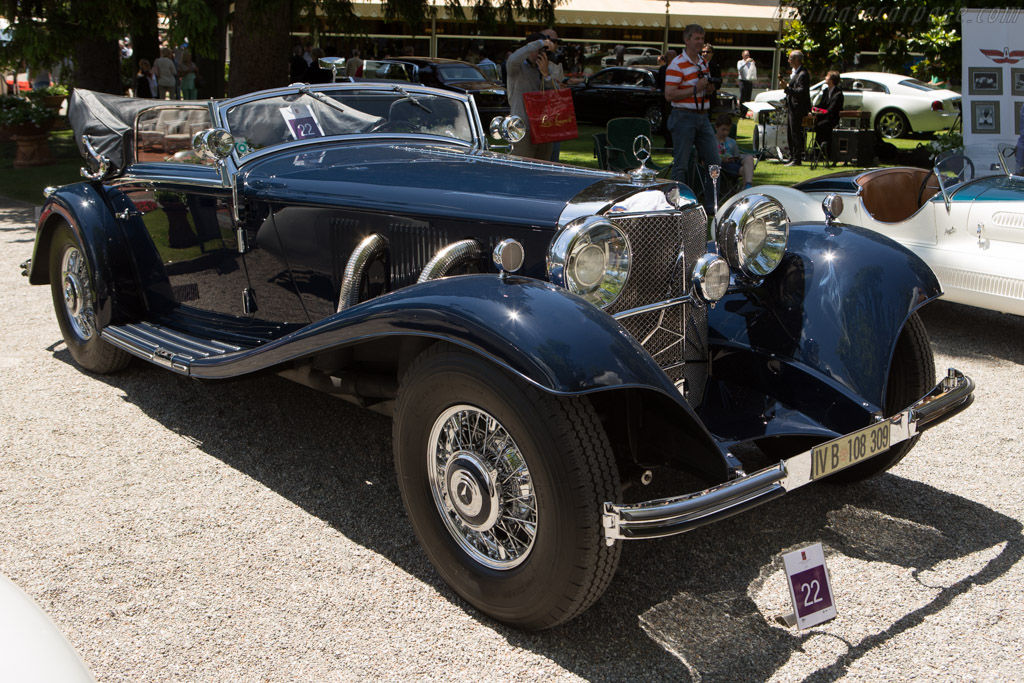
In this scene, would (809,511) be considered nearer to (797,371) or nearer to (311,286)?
(797,371)

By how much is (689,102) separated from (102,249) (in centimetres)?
565

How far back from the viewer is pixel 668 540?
3.44m

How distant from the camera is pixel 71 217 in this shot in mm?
4820

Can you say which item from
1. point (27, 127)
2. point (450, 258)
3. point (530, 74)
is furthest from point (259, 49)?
point (450, 258)

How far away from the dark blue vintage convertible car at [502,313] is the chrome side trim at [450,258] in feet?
0.07

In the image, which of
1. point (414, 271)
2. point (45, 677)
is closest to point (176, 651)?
point (45, 677)

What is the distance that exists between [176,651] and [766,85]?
26.0 metres

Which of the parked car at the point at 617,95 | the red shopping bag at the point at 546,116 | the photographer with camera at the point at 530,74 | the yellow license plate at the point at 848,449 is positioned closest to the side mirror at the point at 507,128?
the yellow license plate at the point at 848,449

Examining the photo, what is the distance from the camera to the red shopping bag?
344 inches

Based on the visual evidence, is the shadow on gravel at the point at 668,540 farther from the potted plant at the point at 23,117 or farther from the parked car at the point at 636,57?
the parked car at the point at 636,57

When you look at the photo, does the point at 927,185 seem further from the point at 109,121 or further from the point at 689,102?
the point at 109,121

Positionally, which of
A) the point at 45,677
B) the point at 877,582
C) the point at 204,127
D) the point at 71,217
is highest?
the point at 204,127

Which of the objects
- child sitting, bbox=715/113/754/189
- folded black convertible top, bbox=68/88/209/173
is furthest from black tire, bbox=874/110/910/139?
folded black convertible top, bbox=68/88/209/173

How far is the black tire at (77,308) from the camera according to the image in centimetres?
498
